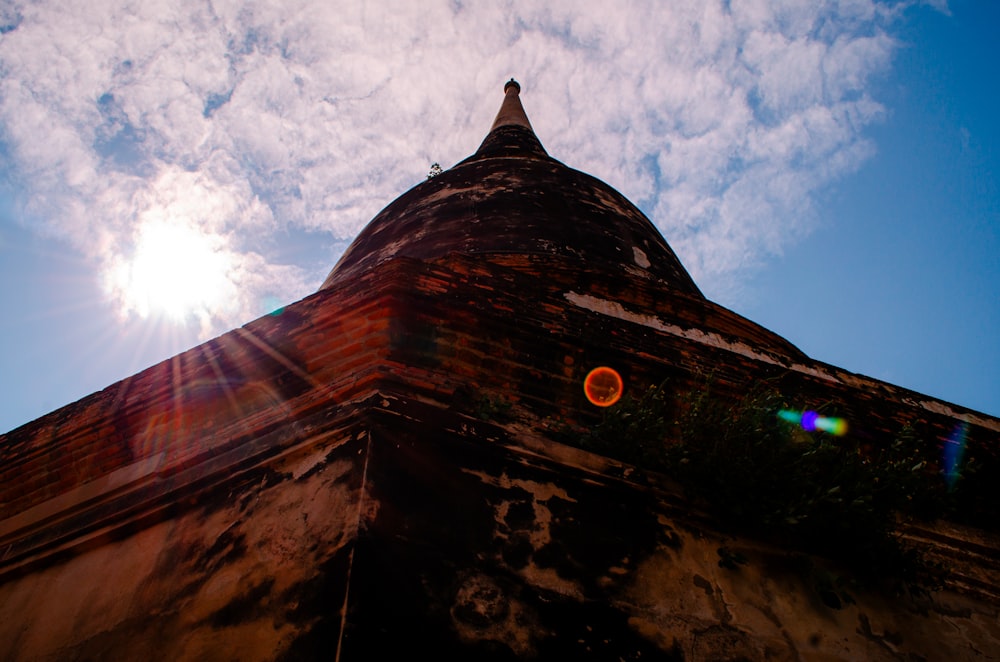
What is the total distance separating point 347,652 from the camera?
188 cm

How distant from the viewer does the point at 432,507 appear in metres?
2.43

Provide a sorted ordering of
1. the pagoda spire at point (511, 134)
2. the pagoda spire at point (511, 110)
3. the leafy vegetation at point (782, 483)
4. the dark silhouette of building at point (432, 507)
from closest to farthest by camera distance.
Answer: the dark silhouette of building at point (432, 507) → the leafy vegetation at point (782, 483) → the pagoda spire at point (511, 134) → the pagoda spire at point (511, 110)

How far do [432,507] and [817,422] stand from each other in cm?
205

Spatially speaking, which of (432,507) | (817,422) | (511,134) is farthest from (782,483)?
(511,134)

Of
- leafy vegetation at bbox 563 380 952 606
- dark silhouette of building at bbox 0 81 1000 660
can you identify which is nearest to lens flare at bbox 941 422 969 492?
dark silhouette of building at bbox 0 81 1000 660

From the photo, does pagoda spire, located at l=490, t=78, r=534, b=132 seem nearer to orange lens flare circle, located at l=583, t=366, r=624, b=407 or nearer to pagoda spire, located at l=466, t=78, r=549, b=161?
pagoda spire, located at l=466, t=78, r=549, b=161

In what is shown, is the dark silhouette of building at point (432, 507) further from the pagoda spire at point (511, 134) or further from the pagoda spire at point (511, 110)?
the pagoda spire at point (511, 110)

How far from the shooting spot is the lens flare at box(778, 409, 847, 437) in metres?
3.35

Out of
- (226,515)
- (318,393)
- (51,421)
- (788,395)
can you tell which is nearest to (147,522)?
(226,515)

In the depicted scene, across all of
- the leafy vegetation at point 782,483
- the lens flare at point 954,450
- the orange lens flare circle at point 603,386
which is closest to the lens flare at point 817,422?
the leafy vegetation at point 782,483

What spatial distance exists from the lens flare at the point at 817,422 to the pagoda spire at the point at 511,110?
9753mm

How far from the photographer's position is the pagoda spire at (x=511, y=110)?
12.6m

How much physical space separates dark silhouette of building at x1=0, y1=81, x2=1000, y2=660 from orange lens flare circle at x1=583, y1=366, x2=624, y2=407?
0.04 m

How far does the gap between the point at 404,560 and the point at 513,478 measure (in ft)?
2.07
